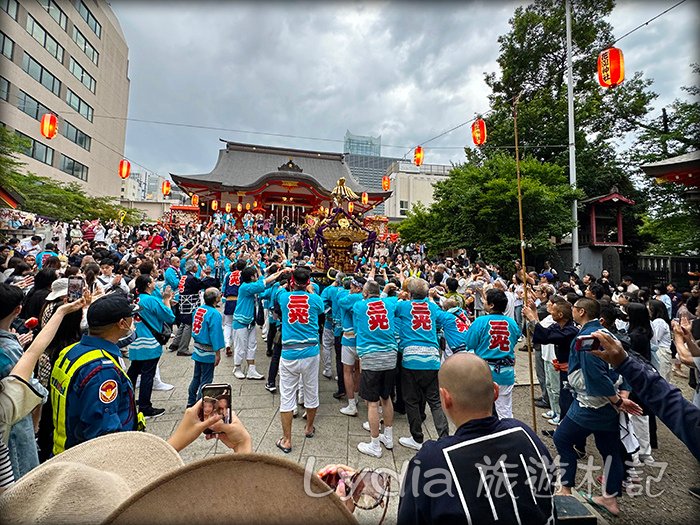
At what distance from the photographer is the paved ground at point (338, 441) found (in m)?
2.91

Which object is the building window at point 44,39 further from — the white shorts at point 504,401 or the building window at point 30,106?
the white shorts at point 504,401

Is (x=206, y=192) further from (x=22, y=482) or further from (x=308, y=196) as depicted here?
(x=22, y=482)

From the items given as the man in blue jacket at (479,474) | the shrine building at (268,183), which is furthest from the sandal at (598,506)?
the shrine building at (268,183)

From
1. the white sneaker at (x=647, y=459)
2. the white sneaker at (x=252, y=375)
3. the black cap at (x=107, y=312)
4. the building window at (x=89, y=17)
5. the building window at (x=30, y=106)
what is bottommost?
the white sneaker at (x=647, y=459)

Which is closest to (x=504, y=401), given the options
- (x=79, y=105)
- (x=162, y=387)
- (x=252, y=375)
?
(x=252, y=375)

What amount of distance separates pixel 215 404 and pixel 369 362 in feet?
8.63

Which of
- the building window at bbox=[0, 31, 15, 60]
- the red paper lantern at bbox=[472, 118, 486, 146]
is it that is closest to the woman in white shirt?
the red paper lantern at bbox=[472, 118, 486, 146]

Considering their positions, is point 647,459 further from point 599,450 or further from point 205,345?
point 205,345

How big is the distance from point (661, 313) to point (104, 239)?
53.3 ft

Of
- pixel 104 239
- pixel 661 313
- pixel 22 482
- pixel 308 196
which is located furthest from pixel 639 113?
pixel 104 239

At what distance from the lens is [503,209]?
13.0 metres

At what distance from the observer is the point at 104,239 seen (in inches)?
490

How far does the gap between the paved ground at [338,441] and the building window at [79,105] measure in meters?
29.6

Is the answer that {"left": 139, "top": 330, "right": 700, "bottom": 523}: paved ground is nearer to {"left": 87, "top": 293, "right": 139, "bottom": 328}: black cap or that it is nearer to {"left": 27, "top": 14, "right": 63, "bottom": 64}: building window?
{"left": 87, "top": 293, "right": 139, "bottom": 328}: black cap
